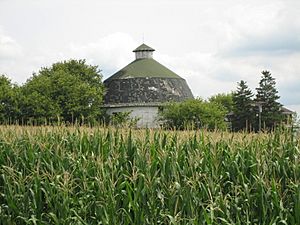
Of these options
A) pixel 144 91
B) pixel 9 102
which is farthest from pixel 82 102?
pixel 144 91

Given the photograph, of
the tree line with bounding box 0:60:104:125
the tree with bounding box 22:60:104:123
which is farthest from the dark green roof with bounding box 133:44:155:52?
the tree with bounding box 22:60:104:123

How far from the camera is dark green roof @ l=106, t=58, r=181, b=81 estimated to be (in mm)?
67312

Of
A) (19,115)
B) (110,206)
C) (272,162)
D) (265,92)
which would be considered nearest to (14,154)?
(110,206)

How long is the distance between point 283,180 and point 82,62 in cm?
5675

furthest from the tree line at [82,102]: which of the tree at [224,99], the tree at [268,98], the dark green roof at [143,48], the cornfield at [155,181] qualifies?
the cornfield at [155,181]

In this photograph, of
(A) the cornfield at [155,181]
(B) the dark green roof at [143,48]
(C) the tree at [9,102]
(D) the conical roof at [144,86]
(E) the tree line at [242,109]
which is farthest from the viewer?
(B) the dark green roof at [143,48]

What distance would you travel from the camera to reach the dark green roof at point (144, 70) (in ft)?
221

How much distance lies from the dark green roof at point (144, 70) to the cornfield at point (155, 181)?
5890 centimetres

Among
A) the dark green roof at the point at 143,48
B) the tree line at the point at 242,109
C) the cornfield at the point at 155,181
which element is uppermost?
the dark green roof at the point at 143,48

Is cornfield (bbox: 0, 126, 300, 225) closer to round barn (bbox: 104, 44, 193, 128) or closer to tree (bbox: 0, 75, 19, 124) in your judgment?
tree (bbox: 0, 75, 19, 124)

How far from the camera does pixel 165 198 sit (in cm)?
639

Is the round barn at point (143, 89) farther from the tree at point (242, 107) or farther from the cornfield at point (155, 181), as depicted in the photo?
the cornfield at point (155, 181)

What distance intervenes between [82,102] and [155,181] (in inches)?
1837

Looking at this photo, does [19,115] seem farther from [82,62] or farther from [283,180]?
[283,180]
